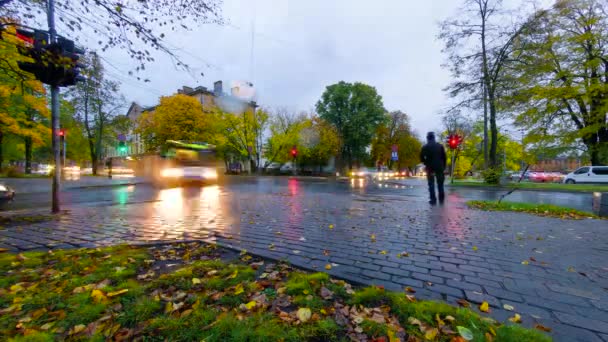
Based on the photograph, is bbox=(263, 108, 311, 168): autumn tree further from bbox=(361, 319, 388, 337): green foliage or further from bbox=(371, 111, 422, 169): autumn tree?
bbox=(361, 319, 388, 337): green foliage

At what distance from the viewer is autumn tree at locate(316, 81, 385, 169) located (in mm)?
40406

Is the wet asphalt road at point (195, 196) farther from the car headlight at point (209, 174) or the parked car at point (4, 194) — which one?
the car headlight at point (209, 174)

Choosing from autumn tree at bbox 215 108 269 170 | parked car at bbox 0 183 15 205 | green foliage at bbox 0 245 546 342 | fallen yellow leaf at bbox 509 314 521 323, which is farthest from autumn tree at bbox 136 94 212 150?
fallen yellow leaf at bbox 509 314 521 323

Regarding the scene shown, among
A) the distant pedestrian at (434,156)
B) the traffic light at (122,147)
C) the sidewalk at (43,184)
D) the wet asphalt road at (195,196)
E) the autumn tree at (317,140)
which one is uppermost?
the autumn tree at (317,140)

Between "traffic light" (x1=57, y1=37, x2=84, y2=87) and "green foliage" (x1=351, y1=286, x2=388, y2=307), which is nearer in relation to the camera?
"green foliage" (x1=351, y1=286, x2=388, y2=307)

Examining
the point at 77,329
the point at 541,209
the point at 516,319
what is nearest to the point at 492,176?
the point at 541,209

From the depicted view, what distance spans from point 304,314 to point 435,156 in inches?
263

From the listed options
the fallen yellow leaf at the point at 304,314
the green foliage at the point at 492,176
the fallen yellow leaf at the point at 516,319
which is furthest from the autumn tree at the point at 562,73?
the fallen yellow leaf at the point at 304,314

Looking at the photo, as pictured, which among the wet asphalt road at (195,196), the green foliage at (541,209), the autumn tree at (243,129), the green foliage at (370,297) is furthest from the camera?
the autumn tree at (243,129)

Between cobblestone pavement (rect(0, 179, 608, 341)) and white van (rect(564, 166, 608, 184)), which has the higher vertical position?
white van (rect(564, 166, 608, 184))

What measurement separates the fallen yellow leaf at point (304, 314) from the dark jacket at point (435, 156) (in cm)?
641

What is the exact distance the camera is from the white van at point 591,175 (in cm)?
2175

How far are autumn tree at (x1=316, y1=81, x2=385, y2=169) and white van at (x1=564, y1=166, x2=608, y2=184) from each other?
2322cm

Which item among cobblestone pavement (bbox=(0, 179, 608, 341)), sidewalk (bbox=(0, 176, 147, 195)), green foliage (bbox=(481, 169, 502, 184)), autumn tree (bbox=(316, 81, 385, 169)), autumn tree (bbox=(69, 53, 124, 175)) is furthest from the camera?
autumn tree (bbox=(316, 81, 385, 169))
